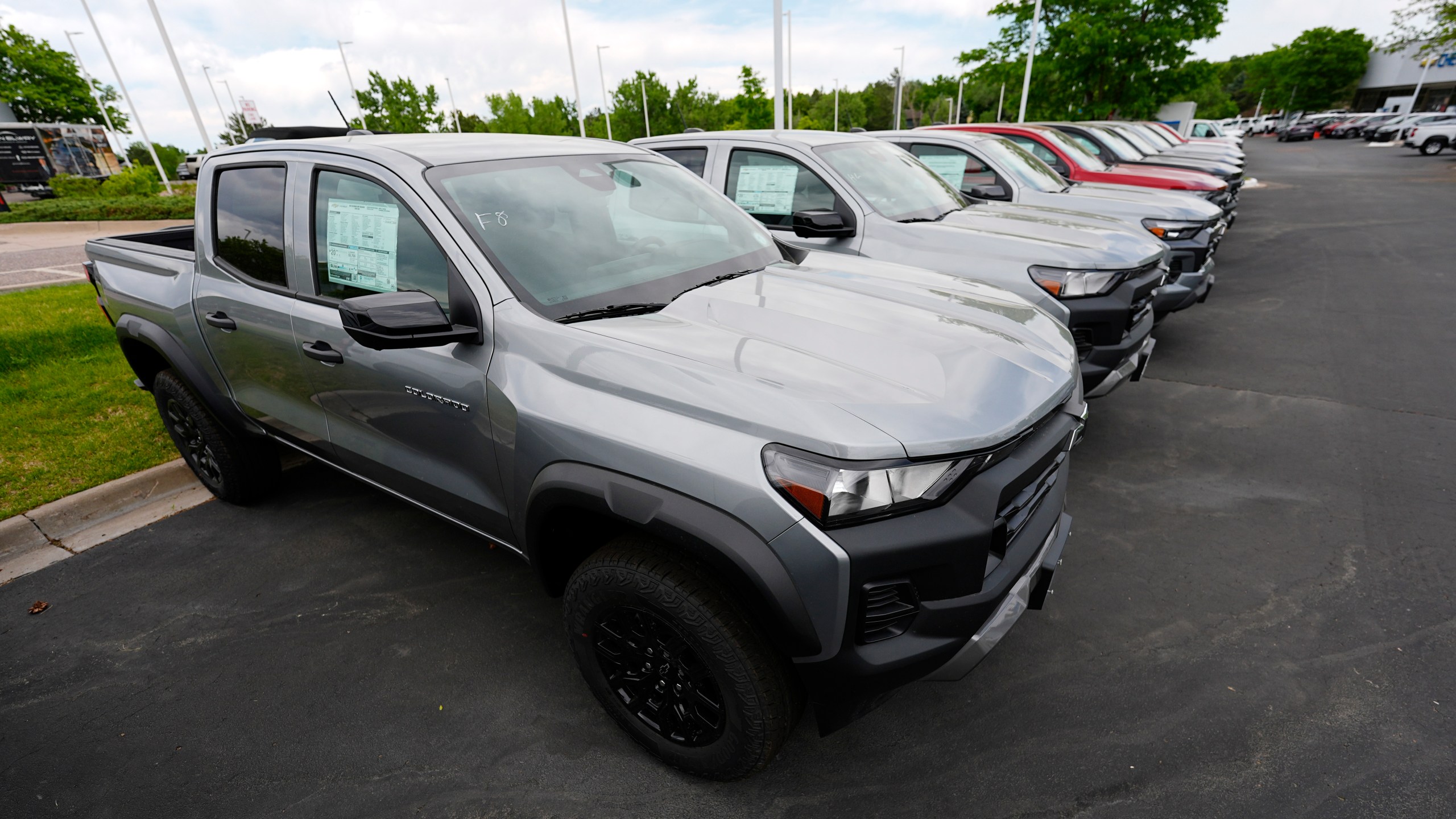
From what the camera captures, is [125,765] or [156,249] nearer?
[125,765]

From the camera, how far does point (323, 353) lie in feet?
8.84

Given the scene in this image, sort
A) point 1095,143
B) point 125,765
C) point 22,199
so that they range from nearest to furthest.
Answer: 1. point 125,765
2. point 1095,143
3. point 22,199

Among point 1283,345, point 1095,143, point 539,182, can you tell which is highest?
point 539,182

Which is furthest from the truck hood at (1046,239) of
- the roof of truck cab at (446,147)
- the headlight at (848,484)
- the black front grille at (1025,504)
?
the headlight at (848,484)

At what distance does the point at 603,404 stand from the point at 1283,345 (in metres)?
6.61

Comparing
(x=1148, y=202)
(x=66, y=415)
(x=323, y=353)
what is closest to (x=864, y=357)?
(x=323, y=353)

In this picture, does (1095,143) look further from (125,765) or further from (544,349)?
(125,765)

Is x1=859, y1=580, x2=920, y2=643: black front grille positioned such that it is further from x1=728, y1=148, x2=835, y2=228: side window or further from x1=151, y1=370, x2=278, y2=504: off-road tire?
x1=728, y1=148, x2=835, y2=228: side window

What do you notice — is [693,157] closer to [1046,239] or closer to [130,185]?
[1046,239]

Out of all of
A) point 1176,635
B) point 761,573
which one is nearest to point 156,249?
point 761,573

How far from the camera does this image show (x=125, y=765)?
2334 mm

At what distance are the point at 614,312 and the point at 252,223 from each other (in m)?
1.87

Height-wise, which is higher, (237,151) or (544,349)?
→ (237,151)

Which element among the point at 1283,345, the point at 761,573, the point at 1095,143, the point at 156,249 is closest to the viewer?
the point at 761,573
